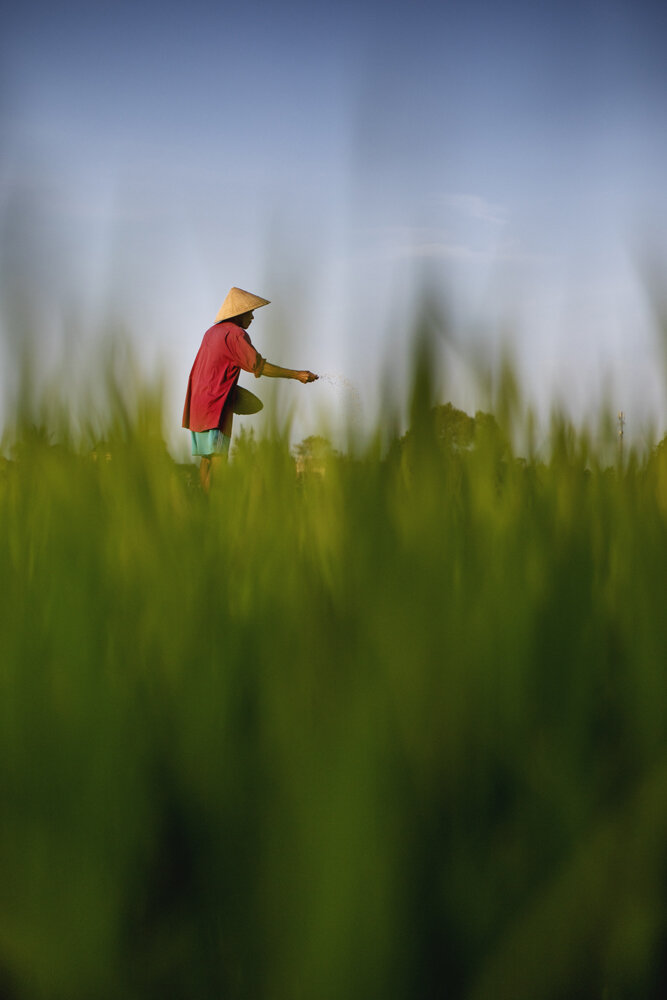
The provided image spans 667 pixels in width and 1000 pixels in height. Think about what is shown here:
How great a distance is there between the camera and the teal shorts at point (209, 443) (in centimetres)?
79

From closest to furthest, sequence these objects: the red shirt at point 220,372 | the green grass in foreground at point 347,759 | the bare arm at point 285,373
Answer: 1. the green grass in foreground at point 347,759
2. the bare arm at point 285,373
3. the red shirt at point 220,372

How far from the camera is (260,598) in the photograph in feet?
1.73

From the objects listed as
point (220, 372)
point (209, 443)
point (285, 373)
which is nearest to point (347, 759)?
point (285, 373)

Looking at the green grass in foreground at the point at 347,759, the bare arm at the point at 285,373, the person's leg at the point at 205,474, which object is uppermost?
the bare arm at the point at 285,373

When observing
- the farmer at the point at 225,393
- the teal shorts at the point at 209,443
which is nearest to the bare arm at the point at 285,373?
the farmer at the point at 225,393

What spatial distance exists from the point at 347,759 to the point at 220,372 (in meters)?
0.94

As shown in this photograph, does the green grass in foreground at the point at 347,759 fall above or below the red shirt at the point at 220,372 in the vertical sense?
below

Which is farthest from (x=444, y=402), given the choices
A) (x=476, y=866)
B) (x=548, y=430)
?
(x=476, y=866)

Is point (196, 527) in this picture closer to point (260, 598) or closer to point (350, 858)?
point (260, 598)

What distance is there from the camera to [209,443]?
3.21 ft

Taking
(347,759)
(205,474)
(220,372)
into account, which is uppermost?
(220,372)

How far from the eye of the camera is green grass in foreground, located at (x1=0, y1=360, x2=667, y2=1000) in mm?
380

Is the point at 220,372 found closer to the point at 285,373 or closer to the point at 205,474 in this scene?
the point at 205,474

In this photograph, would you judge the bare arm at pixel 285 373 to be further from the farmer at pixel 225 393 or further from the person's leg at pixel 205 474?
the person's leg at pixel 205 474
